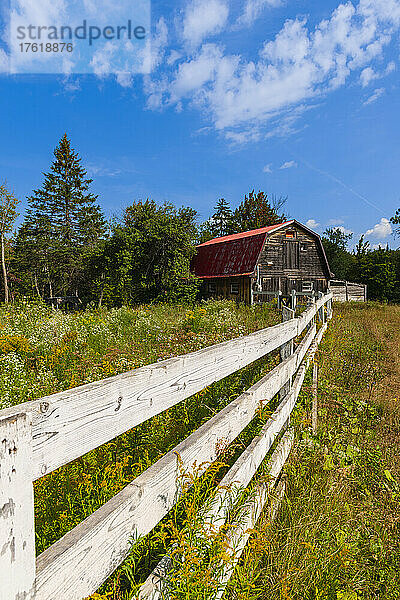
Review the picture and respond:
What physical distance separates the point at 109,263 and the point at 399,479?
2560cm

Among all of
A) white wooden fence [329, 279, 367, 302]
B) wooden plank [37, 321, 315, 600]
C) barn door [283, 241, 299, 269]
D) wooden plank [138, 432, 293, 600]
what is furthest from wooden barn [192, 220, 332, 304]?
wooden plank [37, 321, 315, 600]

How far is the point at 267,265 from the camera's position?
27.0m

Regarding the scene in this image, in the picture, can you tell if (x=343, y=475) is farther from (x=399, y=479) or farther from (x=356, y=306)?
(x=356, y=306)

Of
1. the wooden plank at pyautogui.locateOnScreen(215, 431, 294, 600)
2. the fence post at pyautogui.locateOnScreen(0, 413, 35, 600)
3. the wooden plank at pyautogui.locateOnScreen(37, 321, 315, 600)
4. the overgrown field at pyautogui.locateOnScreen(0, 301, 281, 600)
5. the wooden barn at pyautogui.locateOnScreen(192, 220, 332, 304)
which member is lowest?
the wooden plank at pyautogui.locateOnScreen(215, 431, 294, 600)

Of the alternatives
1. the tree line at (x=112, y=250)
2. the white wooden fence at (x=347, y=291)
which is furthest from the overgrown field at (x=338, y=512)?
the white wooden fence at (x=347, y=291)

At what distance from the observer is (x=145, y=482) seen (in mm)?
1644

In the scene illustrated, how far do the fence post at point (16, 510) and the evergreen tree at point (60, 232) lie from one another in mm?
40624

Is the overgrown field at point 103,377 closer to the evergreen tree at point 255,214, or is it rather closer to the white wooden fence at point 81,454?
the white wooden fence at point 81,454

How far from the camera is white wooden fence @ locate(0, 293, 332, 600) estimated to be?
3.44ft

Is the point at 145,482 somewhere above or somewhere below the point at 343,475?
above

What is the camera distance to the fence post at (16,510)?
1017mm

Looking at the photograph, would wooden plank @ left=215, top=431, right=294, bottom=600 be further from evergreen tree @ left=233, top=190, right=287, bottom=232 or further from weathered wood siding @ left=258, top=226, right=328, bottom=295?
evergreen tree @ left=233, top=190, right=287, bottom=232

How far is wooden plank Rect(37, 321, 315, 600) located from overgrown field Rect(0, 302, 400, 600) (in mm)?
93

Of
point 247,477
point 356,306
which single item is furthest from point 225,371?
point 356,306
